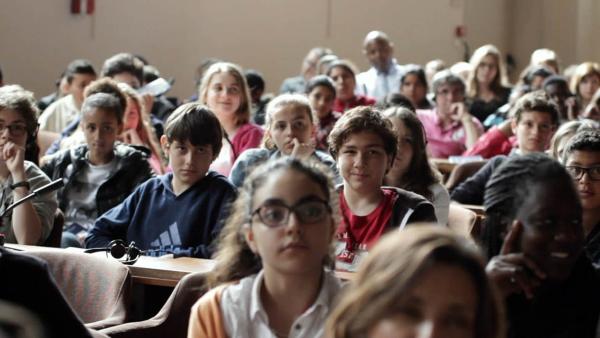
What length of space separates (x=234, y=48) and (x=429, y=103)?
12.3 ft

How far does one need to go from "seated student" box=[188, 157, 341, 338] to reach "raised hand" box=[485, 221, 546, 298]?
0.44 m

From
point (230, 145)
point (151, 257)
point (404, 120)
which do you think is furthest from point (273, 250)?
point (230, 145)

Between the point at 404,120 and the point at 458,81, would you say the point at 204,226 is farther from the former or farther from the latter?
the point at 458,81

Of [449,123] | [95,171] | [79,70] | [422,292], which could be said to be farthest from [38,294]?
[449,123]

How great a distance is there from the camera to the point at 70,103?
25.5 ft

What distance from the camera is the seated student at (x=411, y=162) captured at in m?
4.38

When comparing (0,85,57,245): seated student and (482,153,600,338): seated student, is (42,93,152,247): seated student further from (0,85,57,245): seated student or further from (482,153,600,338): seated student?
(482,153,600,338): seated student

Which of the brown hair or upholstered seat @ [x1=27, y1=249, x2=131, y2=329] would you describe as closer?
upholstered seat @ [x1=27, y1=249, x2=131, y2=329]

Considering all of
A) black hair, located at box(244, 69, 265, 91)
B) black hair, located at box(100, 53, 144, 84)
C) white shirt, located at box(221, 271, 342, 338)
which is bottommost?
white shirt, located at box(221, 271, 342, 338)

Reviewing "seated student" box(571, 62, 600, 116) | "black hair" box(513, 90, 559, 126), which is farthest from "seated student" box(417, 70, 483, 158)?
"black hair" box(513, 90, 559, 126)

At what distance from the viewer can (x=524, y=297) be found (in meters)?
2.15

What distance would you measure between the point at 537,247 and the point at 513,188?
14cm

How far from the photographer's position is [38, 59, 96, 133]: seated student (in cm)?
772

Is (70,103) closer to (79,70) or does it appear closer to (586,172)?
(79,70)
